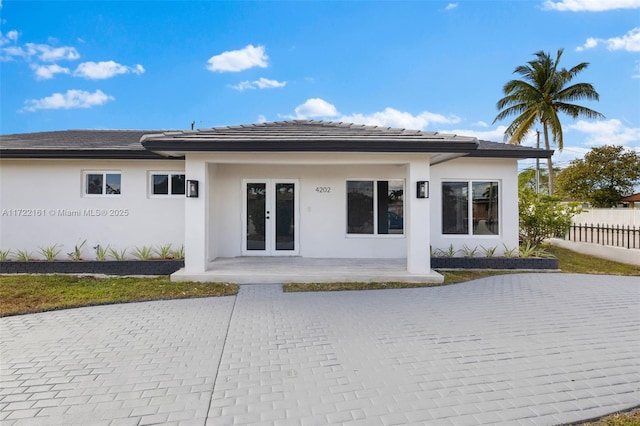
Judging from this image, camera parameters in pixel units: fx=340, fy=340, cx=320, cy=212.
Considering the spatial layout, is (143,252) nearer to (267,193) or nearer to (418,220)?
(267,193)

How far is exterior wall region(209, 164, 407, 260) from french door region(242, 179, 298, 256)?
0.56 feet

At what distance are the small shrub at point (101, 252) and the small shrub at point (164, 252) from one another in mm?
1300

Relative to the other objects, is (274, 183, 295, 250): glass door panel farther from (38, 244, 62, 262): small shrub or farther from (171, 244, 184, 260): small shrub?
(38, 244, 62, 262): small shrub

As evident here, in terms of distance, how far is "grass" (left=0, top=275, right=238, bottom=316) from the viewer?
6277mm

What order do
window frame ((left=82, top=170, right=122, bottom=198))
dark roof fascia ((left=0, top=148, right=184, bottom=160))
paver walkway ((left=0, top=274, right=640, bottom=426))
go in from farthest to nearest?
window frame ((left=82, top=170, right=122, bottom=198))
dark roof fascia ((left=0, top=148, right=184, bottom=160))
paver walkway ((left=0, top=274, right=640, bottom=426))

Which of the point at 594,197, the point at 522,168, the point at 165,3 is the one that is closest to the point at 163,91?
the point at 165,3

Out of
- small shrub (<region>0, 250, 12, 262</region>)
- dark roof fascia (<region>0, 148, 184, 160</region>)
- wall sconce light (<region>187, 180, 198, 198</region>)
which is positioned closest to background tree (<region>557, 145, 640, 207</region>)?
wall sconce light (<region>187, 180, 198, 198</region>)

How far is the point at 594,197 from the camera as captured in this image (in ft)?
83.1

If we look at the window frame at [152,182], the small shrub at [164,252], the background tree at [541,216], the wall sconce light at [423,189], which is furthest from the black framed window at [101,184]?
the background tree at [541,216]

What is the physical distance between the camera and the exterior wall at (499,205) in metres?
10.5

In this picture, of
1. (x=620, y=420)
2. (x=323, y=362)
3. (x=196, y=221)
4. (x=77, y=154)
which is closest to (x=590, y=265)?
(x=620, y=420)

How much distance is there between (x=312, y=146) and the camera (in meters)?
7.55

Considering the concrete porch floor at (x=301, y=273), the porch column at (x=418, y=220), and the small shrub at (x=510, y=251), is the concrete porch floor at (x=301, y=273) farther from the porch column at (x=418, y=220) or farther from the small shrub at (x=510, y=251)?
the small shrub at (x=510, y=251)

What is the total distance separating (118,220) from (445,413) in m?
9.89
